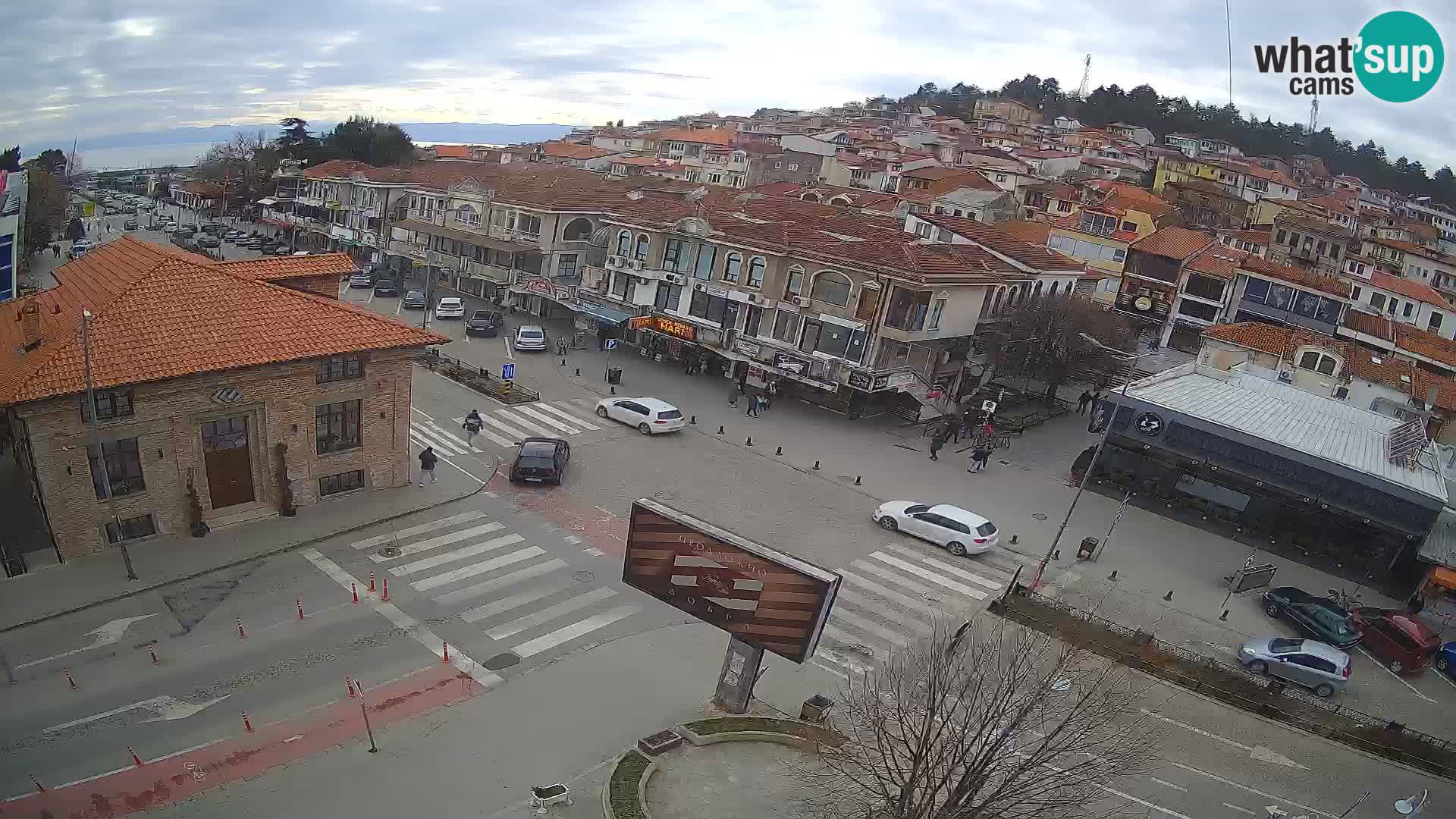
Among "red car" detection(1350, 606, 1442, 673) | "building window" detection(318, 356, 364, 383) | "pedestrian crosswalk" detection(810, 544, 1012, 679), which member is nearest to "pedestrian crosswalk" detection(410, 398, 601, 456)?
"building window" detection(318, 356, 364, 383)

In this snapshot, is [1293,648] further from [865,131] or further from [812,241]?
[865,131]

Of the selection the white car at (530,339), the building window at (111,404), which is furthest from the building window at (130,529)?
the white car at (530,339)

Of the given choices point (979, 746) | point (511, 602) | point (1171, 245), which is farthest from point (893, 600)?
point (1171, 245)

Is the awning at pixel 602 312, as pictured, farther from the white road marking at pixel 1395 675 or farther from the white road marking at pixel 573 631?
the white road marking at pixel 1395 675

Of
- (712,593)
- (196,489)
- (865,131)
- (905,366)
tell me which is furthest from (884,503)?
(865,131)

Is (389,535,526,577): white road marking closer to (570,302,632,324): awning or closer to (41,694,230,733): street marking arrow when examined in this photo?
(41,694,230,733): street marking arrow
